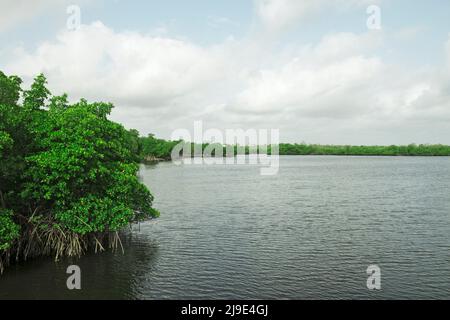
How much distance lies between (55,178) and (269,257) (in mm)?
13528

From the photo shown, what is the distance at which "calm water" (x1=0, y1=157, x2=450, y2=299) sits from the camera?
779 inches

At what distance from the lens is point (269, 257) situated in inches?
974

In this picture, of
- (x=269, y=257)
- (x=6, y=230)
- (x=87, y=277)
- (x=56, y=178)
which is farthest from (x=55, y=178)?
(x=269, y=257)

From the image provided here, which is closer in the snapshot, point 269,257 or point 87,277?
point 87,277

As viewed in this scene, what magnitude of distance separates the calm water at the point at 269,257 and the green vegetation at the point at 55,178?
1671 mm

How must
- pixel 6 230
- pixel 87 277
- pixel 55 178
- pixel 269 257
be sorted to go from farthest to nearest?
1. pixel 269 257
2. pixel 55 178
3. pixel 87 277
4. pixel 6 230

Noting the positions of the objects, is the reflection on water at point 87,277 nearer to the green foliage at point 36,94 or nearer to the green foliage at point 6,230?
the green foliage at point 6,230

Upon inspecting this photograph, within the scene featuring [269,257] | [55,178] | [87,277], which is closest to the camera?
[87,277]

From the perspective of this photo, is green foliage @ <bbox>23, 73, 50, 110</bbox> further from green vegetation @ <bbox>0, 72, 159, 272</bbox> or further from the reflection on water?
the reflection on water

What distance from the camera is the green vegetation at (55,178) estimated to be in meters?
22.2

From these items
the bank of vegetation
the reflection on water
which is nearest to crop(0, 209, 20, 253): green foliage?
the bank of vegetation

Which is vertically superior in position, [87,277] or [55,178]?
[55,178]

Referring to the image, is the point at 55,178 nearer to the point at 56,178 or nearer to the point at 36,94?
the point at 56,178
